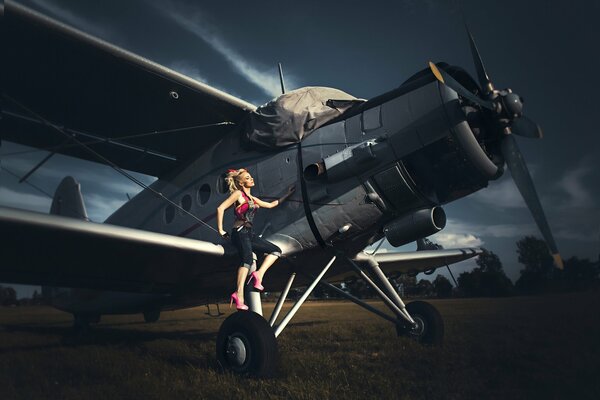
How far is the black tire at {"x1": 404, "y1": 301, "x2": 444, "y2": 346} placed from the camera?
6047mm

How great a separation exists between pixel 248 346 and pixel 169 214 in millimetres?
3634

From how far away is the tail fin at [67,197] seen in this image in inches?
444

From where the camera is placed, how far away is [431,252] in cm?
810

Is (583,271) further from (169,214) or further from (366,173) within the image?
(169,214)

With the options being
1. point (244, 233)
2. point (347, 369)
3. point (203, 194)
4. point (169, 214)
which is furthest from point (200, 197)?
point (347, 369)

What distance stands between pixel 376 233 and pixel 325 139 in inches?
53.4

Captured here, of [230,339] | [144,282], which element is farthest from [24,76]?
[230,339]

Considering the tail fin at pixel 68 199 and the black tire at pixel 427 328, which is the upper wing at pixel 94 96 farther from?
the tail fin at pixel 68 199

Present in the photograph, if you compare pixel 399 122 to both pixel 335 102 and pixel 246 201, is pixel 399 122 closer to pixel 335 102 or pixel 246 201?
pixel 335 102

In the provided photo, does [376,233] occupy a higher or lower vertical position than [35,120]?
lower

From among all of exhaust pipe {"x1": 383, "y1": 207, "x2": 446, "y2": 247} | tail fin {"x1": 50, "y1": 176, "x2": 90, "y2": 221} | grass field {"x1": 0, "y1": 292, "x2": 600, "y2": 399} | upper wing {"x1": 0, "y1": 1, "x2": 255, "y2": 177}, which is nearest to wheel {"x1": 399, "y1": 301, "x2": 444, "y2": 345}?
grass field {"x1": 0, "y1": 292, "x2": 600, "y2": 399}

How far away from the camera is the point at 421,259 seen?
26.0 ft

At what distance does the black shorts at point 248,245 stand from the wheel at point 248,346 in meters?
0.59

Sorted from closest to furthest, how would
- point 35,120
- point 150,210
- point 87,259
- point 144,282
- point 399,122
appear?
1. point 399,122
2. point 87,259
3. point 144,282
4. point 35,120
5. point 150,210
